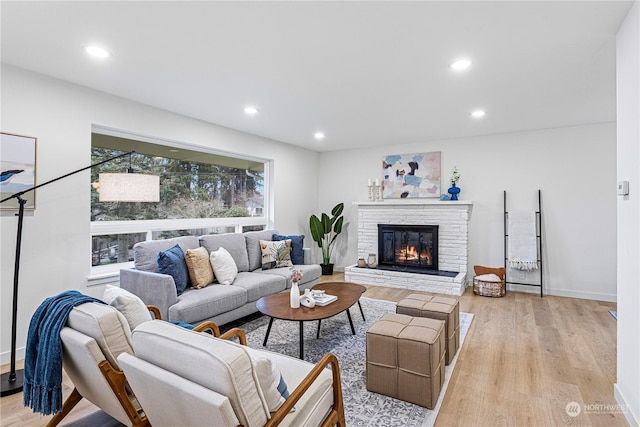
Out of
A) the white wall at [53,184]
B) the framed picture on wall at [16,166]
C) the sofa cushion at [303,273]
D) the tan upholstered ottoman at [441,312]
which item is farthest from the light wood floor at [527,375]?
the sofa cushion at [303,273]

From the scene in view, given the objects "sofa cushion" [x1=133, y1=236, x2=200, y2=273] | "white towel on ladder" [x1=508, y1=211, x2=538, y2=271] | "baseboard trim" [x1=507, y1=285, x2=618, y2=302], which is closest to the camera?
"sofa cushion" [x1=133, y1=236, x2=200, y2=273]

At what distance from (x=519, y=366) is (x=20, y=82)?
4.72m

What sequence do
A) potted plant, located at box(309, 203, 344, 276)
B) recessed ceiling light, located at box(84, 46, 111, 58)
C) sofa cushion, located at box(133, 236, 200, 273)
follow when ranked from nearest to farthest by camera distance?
recessed ceiling light, located at box(84, 46, 111, 58), sofa cushion, located at box(133, 236, 200, 273), potted plant, located at box(309, 203, 344, 276)

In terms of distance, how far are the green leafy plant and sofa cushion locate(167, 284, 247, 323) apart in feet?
9.09

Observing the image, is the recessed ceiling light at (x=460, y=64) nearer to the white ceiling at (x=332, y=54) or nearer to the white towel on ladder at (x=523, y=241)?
the white ceiling at (x=332, y=54)

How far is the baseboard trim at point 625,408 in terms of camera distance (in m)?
1.88

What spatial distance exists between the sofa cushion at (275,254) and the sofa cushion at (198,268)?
92cm

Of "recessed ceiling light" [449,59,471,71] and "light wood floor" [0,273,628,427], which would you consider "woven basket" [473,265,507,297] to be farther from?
"recessed ceiling light" [449,59,471,71]

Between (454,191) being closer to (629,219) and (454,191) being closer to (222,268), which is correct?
(629,219)

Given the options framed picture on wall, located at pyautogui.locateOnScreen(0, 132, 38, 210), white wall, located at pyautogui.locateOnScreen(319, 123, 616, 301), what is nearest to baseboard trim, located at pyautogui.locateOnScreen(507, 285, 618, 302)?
white wall, located at pyautogui.locateOnScreen(319, 123, 616, 301)

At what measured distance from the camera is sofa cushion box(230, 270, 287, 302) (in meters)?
3.51

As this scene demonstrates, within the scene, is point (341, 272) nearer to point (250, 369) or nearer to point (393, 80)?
point (393, 80)

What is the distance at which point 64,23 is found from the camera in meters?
2.08

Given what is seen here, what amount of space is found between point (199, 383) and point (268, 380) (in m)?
0.25
